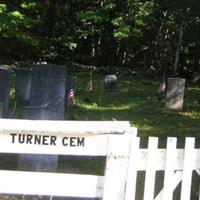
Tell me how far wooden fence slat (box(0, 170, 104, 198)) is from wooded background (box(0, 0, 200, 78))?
2856 centimetres

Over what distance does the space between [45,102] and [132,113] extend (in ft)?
26.1

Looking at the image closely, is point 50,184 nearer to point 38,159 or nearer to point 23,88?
point 38,159

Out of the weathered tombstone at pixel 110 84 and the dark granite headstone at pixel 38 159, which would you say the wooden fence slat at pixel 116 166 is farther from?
the weathered tombstone at pixel 110 84

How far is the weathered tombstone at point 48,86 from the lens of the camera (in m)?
9.48

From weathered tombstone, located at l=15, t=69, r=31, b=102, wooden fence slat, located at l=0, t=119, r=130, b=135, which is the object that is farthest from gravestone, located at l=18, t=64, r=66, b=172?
weathered tombstone, located at l=15, t=69, r=31, b=102

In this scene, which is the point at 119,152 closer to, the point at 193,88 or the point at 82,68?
the point at 193,88

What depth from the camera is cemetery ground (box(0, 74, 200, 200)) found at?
9.68 metres

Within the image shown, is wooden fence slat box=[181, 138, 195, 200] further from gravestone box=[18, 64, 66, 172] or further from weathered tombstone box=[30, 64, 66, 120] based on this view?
weathered tombstone box=[30, 64, 66, 120]

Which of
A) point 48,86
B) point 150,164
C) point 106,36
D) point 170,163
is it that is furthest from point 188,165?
point 106,36

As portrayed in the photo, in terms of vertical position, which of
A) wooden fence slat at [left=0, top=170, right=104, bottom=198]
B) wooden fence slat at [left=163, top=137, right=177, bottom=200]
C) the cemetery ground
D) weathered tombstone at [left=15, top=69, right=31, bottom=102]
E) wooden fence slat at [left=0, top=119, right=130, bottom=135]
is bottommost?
the cemetery ground

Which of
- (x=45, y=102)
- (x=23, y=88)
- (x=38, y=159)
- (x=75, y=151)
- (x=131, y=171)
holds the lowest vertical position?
(x=23, y=88)

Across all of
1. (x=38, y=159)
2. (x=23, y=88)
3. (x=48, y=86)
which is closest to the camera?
(x=38, y=159)

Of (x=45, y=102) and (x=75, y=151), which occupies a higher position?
(x=75, y=151)

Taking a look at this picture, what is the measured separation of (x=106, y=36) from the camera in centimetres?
3941
